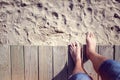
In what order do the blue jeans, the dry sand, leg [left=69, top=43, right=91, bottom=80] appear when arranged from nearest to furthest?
the blue jeans < leg [left=69, top=43, right=91, bottom=80] < the dry sand

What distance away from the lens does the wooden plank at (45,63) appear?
229 cm

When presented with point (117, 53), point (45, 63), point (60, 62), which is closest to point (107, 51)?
point (117, 53)

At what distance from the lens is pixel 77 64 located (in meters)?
2.31

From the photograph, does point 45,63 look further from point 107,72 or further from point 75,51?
point 107,72

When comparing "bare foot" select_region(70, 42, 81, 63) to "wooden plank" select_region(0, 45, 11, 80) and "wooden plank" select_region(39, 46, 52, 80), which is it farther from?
"wooden plank" select_region(0, 45, 11, 80)

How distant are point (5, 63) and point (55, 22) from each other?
560mm

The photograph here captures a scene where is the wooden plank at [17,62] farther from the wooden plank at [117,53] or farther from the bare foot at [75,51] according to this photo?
the wooden plank at [117,53]

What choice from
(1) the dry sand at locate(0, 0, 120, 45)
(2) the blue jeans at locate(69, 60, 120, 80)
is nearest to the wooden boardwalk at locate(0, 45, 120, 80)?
(2) the blue jeans at locate(69, 60, 120, 80)

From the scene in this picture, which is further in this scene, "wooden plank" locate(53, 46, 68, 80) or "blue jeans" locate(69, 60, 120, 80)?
"wooden plank" locate(53, 46, 68, 80)

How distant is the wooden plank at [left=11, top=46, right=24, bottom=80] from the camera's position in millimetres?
2289

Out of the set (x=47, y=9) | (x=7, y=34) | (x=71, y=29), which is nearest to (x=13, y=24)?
(x=7, y=34)

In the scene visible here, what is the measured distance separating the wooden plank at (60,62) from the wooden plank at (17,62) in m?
0.22

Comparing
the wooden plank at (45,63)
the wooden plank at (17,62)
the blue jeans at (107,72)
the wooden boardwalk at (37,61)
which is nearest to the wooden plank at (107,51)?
the wooden boardwalk at (37,61)

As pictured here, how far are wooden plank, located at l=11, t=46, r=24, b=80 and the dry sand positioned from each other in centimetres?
29
